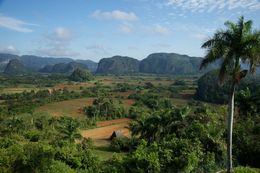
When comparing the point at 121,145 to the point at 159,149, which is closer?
the point at 159,149

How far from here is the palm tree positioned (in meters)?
16.9

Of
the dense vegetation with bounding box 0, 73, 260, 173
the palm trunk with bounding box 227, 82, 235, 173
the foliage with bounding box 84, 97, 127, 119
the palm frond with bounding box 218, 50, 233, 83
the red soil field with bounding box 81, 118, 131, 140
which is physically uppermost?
the palm frond with bounding box 218, 50, 233, 83

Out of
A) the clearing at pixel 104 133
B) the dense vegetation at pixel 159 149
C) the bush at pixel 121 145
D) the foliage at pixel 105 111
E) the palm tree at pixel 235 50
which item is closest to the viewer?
the palm tree at pixel 235 50

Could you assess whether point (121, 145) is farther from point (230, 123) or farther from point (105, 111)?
point (105, 111)

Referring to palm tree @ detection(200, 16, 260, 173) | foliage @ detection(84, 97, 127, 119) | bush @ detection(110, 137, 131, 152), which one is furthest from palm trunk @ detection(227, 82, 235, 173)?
foliage @ detection(84, 97, 127, 119)

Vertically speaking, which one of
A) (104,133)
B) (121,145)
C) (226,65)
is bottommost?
(104,133)

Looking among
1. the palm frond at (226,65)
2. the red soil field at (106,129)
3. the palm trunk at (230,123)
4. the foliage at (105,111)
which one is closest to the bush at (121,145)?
the red soil field at (106,129)

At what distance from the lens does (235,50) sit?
→ 1708cm

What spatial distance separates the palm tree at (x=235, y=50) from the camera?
16859 mm

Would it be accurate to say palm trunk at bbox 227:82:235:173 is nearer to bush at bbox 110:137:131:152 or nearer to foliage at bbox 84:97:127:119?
bush at bbox 110:137:131:152

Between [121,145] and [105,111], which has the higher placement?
[121,145]

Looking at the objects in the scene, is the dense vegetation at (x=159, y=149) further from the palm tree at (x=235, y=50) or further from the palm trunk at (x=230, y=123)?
the palm tree at (x=235, y=50)

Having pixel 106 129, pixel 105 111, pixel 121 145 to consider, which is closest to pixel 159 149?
pixel 121 145

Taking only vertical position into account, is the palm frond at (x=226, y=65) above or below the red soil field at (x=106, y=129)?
above
